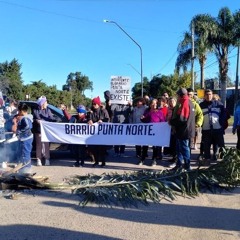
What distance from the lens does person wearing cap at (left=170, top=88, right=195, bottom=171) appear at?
8.52m

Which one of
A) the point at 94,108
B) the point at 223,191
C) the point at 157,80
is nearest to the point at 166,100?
the point at 94,108

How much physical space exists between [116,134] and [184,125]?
2.23 m

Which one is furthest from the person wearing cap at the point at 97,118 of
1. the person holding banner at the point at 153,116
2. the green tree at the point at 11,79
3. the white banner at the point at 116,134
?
the green tree at the point at 11,79

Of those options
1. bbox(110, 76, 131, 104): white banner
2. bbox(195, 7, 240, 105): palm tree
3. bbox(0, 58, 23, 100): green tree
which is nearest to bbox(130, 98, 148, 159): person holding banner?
bbox(110, 76, 131, 104): white banner

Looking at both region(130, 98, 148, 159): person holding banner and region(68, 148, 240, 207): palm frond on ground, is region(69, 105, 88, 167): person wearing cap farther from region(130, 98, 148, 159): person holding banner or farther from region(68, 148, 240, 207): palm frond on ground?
region(68, 148, 240, 207): palm frond on ground

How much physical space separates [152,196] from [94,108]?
451 cm

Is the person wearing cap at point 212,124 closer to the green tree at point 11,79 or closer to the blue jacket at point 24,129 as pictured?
the blue jacket at point 24,129

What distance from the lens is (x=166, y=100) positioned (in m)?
10.9

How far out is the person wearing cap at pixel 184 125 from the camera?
852cm

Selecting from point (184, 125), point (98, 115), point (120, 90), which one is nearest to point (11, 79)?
point (120, 90)

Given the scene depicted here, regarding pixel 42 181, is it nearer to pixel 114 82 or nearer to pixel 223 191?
pixel 223 191

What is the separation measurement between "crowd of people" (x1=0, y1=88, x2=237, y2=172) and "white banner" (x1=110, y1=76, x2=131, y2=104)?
1.45 m

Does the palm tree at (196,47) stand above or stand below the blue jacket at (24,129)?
above

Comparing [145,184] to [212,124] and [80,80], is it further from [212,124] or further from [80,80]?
[80,80]
